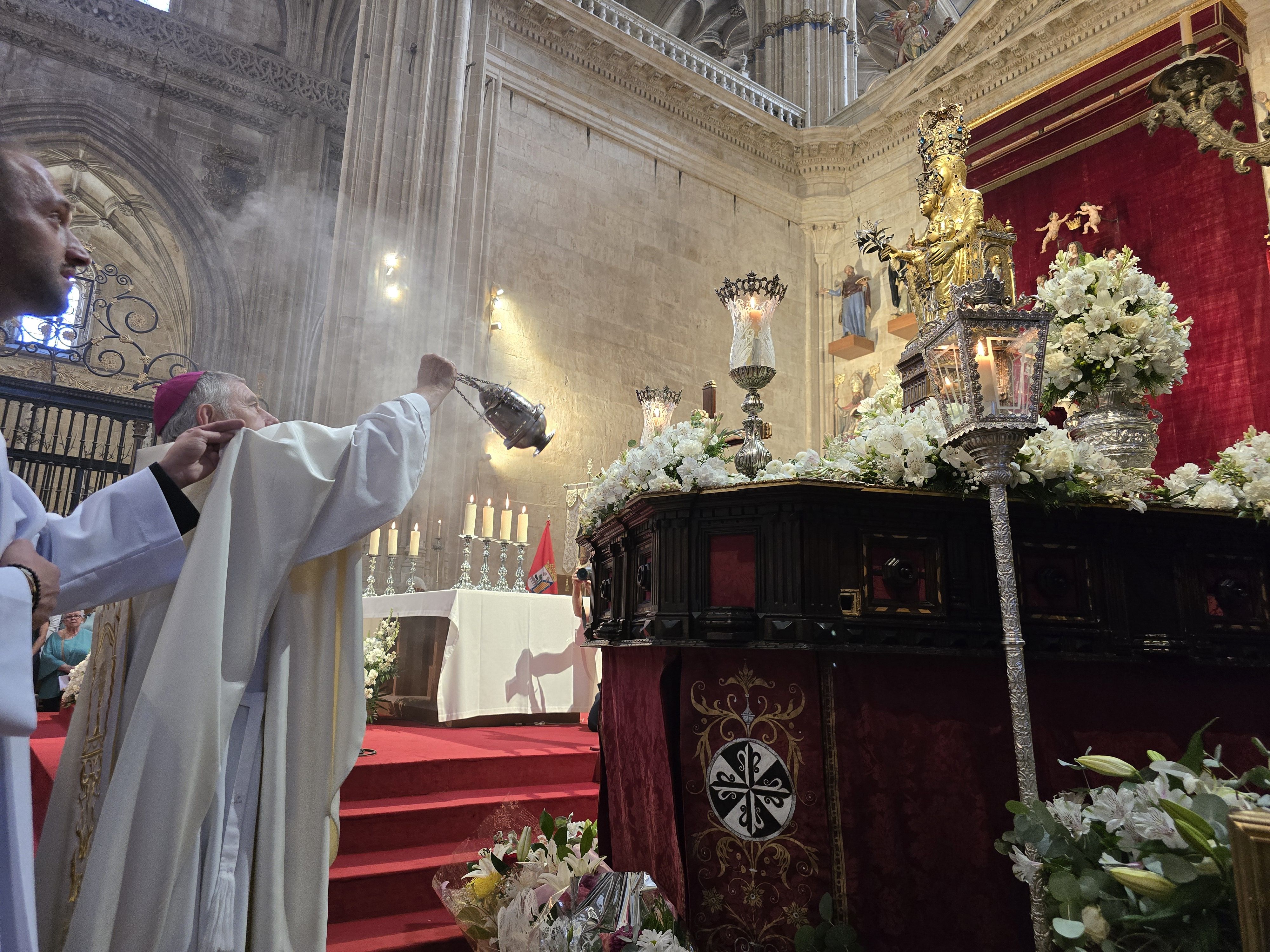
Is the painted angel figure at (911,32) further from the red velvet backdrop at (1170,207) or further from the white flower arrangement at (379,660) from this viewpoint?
the white flower arrangement at (379,660)

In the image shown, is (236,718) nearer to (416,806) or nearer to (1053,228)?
(416,806)

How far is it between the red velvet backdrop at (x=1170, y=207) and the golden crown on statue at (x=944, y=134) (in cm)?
359

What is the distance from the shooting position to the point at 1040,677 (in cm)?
212

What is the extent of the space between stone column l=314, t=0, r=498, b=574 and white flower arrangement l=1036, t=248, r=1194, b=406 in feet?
21.1

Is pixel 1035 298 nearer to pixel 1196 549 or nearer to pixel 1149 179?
pixel 1196 549

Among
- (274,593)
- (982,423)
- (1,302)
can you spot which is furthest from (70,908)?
(982,423)

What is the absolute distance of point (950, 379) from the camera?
6.31ft

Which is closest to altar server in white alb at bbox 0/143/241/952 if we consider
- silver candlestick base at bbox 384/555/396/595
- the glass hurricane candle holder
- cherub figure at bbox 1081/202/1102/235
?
the glass hurricane candle holder

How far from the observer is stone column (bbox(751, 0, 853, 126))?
13188 millimetres

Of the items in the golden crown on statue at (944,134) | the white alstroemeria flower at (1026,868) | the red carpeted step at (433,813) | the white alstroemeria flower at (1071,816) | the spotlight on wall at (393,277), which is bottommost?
the red carpeted step at (433,813)

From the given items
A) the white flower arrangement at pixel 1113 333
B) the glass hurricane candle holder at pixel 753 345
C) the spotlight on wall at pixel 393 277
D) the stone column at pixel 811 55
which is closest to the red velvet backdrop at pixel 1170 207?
the white flower arrangement at pixel 1113 333

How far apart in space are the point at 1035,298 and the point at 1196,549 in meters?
0.87

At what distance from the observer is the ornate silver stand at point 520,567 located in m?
6.82

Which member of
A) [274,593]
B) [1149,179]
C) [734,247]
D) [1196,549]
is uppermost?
[734,247]
